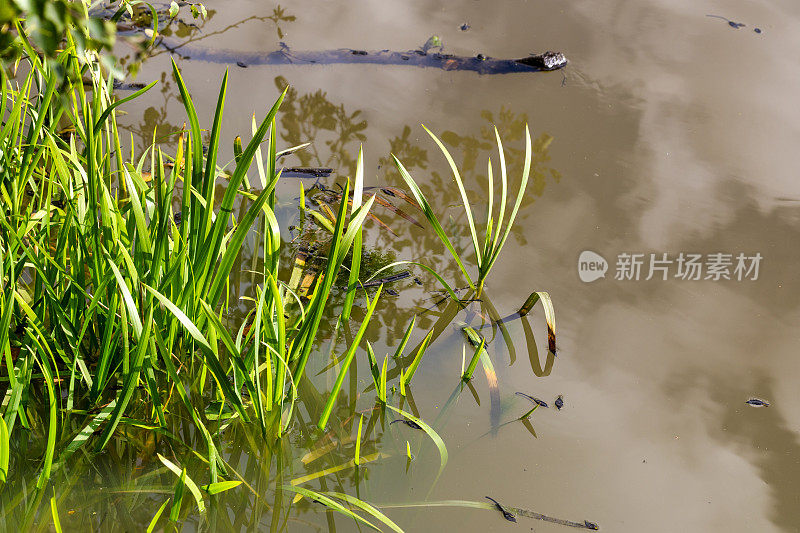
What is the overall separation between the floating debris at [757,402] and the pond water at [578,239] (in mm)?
13

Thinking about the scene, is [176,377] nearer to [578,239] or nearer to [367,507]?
[367,507]

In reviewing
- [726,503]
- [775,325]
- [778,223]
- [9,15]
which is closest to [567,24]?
[778,223]

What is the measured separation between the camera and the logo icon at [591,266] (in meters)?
1.64

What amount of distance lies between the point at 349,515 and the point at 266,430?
0.21 metres

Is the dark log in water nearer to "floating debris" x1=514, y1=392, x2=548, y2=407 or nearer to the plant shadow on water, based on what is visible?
the plant shadow on water

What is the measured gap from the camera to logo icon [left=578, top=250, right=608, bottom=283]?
164 centimetres

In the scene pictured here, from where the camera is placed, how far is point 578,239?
172cm

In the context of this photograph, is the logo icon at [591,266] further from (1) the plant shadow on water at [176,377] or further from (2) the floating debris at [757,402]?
(2) the floating debris at [757,402]

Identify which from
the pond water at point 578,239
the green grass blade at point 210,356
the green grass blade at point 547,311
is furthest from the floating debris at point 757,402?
the green grass blade at point 210,356

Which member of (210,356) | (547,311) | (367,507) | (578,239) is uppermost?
(578,239)

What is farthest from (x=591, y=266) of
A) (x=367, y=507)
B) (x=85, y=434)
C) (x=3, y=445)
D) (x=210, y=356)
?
(x=3, y=445)

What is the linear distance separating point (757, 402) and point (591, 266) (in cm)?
48

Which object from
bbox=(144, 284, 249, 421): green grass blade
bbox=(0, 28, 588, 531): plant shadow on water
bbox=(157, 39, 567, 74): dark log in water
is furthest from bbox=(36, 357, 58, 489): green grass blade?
bbox=(157, 39, 567, 74): dark log in water

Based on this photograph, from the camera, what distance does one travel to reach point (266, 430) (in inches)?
47.2
